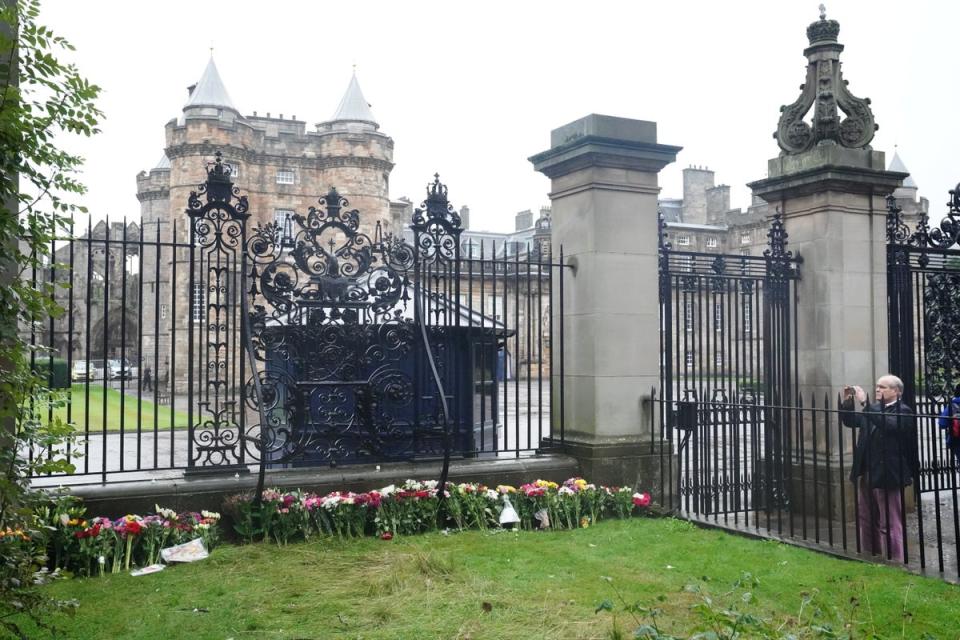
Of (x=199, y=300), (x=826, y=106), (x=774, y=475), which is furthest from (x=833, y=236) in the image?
(x=199, y=300)

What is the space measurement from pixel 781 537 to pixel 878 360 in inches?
131

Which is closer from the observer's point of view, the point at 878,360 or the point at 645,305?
the point at 645,305

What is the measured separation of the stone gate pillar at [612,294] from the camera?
8.66 m

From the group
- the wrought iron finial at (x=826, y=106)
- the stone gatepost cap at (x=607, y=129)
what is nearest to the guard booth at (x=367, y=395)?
the stone gatepost cap at (x=607, y=129)

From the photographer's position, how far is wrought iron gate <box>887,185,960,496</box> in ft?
33.8

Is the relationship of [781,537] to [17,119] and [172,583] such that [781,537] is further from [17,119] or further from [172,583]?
[17,119]

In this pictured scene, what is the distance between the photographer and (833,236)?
962 cm

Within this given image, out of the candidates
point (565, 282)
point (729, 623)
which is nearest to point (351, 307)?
point (565, 282)

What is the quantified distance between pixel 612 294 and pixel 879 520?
324 cm

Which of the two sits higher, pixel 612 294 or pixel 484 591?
pixel 612 294

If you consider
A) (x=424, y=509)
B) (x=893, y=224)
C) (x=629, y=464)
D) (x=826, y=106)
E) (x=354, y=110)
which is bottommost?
(x=424, y=509)

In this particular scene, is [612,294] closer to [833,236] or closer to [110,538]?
[833,236]

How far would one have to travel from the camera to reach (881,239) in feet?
32.5

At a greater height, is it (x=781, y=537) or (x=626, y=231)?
(x=626, y=231)
